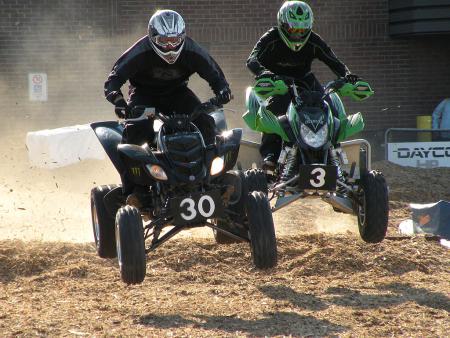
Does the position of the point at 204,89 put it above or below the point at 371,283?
above

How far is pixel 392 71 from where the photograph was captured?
693 inches

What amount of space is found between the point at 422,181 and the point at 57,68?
23.3 ft

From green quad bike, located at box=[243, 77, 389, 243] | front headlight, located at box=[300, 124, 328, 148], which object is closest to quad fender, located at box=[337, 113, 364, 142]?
green quad bike, located at box=[243, 77, 389, 243]

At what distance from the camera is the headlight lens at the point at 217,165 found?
272 inches

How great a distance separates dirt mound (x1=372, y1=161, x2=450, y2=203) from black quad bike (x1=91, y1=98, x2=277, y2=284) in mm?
5544

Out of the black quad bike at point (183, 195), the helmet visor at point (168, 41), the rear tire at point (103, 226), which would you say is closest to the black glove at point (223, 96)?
the black quad bike at point (183, 195)

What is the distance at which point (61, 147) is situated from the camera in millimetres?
14258

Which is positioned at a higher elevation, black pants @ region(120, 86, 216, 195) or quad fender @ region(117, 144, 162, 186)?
black pants @ region(120, 86, 216, 195)

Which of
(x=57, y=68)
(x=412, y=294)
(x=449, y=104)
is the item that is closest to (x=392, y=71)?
(x=449, y=104)

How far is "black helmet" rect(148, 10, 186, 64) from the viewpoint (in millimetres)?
7219

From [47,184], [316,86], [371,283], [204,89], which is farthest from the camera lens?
[204,89]

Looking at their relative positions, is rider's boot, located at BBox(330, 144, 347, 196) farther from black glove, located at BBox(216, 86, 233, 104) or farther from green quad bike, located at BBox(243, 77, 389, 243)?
black glove, located at BBox(216, 86, 233, 104)

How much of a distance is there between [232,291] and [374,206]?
5.42 ft

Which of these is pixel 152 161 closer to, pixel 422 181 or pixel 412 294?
pixel 412 294
